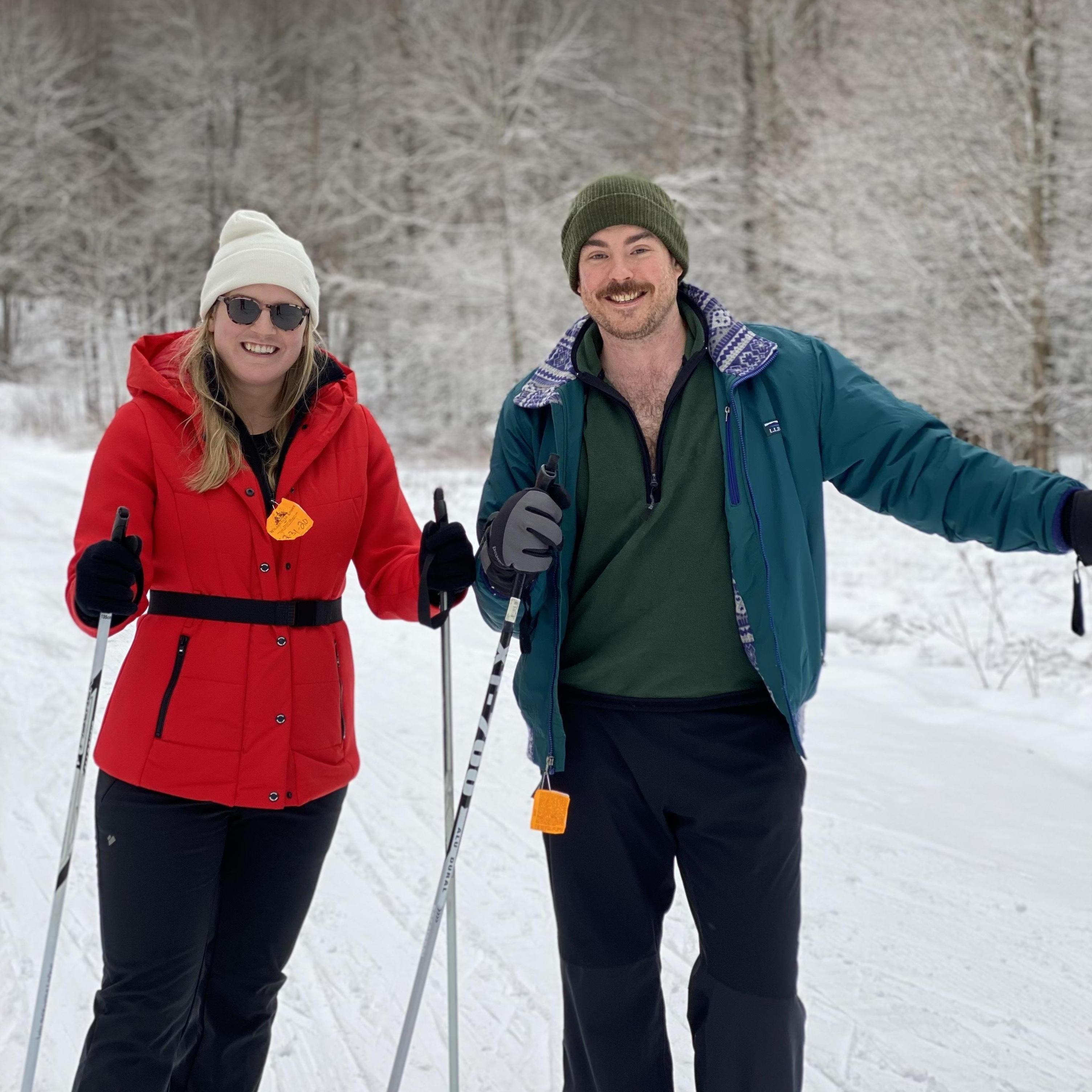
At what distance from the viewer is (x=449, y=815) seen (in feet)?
8.80

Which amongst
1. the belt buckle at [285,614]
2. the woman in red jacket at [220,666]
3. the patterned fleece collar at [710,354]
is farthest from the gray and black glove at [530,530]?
the belt buckle at [285,614]

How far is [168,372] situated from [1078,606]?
2.06 m

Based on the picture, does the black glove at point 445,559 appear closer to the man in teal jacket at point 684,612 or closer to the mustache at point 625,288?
the man in teal jacket at point 684,612

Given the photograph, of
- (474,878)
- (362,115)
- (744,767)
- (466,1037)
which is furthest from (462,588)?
(362,115)

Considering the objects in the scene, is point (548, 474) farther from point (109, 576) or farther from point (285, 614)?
point (109, 576)

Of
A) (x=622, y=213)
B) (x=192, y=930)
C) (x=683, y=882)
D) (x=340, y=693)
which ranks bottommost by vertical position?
(x=192, y=930)

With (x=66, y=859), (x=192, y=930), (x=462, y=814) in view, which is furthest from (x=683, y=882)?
(x=66, y=859)

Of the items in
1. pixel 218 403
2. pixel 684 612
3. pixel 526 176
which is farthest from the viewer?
pixel 526 176

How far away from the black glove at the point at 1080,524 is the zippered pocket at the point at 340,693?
1.52 metres

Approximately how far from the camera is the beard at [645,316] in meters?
2.14

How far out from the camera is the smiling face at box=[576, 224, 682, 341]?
213 cm

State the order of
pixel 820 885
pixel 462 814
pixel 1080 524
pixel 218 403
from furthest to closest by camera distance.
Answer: pixel 820 885 → pixel 462 814 → pixel 218 403 → pixel 1080 524

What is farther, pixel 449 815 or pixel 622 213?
pixel 449 815

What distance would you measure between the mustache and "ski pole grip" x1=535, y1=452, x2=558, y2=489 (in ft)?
1.28
